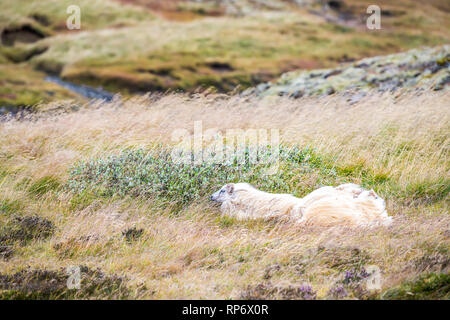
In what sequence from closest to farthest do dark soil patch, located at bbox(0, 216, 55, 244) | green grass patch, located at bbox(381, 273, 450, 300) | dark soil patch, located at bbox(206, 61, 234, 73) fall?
green grass patch, located at bbox(381, 273, 450, 300) → dark soil patch, located at bbox(0, 216, 55, 244) → dark soil patch, located at bbox(206, 61, 234, 73)

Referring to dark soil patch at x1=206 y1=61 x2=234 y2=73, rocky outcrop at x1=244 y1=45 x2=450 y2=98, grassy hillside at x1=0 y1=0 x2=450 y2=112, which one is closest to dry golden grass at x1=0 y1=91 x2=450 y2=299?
rocky outcrop at x1=244 y1=45 x2=450 y2=98

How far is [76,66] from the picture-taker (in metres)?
43.3

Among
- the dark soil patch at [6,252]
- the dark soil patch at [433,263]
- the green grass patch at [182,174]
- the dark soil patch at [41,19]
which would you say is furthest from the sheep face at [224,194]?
the dark soil patch at [41,19]

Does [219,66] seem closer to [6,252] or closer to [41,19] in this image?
[41,19]

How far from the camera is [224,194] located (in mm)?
6918

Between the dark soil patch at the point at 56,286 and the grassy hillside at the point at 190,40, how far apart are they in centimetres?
3102

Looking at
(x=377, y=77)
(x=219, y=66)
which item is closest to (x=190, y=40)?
(x=219, y=66)

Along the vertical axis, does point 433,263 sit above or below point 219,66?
below

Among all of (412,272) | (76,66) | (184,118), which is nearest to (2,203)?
(184,118)

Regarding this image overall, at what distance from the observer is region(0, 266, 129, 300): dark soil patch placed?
4676mm

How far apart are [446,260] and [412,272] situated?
56 cm

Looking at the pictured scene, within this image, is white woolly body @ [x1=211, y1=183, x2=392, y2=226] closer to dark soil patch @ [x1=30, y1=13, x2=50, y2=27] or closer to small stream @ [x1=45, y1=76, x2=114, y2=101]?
small stream @ [x1=45, y1=76, x2=114, y2=101]

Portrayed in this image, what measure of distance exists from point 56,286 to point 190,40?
1878 inches

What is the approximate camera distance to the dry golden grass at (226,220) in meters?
5.14
